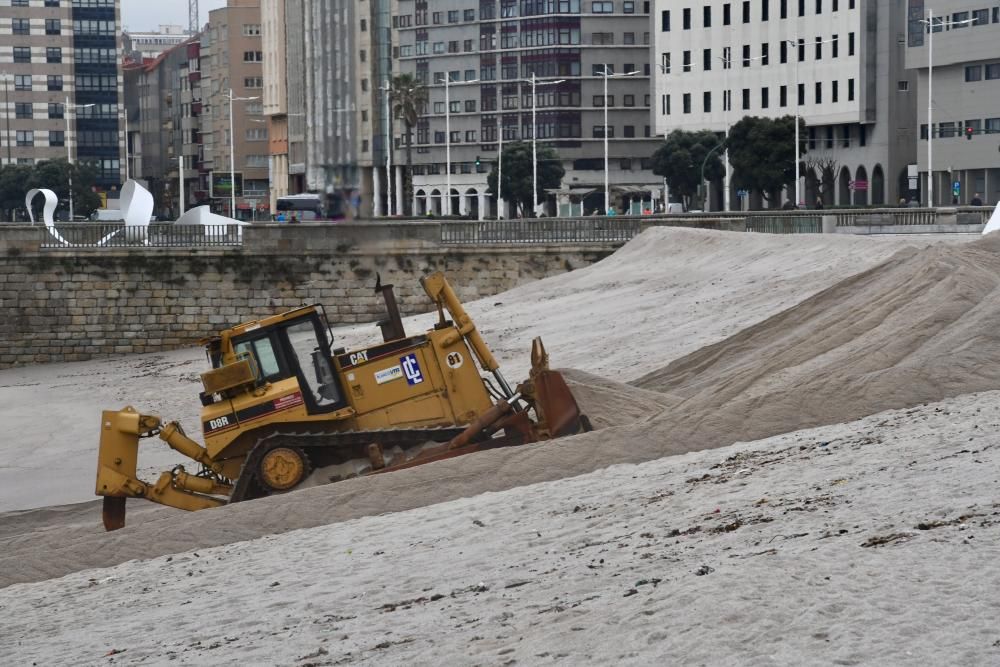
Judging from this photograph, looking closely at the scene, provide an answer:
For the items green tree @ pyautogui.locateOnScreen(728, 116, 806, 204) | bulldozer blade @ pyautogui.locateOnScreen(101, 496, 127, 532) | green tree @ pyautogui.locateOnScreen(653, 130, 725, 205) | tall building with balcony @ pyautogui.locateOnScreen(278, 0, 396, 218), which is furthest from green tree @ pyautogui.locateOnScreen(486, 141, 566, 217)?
tall building with balcony @ pyautogui.locateOnScreen(278, 0, 396, 218)

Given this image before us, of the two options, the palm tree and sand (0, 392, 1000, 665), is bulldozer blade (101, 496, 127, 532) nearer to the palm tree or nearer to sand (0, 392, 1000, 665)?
sand (0, 392, 1000, 665)

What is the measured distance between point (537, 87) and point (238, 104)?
71.2ft

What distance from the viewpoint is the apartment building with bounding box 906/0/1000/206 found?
81.1m

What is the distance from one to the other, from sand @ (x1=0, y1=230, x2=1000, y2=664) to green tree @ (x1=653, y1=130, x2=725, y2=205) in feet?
228

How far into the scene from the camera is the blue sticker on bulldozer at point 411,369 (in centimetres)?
1902

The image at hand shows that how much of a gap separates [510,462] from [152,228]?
3511 cm

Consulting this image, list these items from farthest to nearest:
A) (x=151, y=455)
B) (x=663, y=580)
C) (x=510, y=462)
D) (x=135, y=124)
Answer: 1. (x=135, y=124)
2. (x=151, y=455)
3. (x=510, y=462)
4. (x=663, y=580)

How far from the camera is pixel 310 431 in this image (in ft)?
60.8

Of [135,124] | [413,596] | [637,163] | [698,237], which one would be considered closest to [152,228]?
[698,237]

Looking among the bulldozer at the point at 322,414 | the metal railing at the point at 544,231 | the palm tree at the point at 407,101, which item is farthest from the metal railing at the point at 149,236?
the bulldozer at the point at 322,414

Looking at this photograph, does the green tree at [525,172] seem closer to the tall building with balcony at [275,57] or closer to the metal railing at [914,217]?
the metal railing at [914,217]

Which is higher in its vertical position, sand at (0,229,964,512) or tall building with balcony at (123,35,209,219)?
tall building with balcony at (123,35,209,219)

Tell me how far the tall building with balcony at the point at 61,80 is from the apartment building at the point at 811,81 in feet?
237

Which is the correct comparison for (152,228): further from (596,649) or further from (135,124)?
(135,124)
